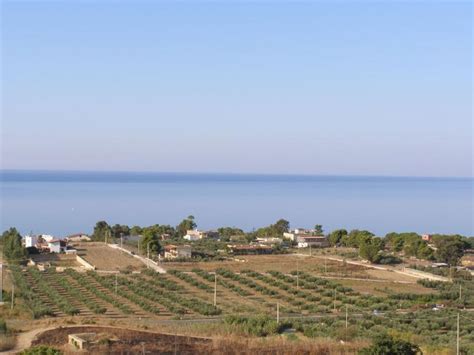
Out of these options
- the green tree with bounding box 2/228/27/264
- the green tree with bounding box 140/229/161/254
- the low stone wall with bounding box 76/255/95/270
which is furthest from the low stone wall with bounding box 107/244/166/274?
the green tree with bounding box 2/228/27/264

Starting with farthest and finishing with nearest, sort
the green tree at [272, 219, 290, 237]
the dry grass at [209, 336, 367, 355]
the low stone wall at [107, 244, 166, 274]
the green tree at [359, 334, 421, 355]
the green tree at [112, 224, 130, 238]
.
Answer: the green tree at [272, 219, 290, 237], the green tree at [112, 224, 130, 238], the low stone wall at [107, 244, 166, 274], the dry grass at [209, 336, 367, 355], the green tree at [359, 334, 421, 355]

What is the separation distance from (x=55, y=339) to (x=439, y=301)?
50.6 ft

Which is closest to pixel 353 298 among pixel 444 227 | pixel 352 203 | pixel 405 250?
pixel 405 250

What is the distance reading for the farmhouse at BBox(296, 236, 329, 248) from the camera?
45844 mm

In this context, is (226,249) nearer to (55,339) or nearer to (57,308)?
(57,308)

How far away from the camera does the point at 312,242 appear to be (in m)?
46.3

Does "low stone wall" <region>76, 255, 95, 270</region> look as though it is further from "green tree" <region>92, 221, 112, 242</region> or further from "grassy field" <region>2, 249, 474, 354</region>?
"green tree" <region>92, 221, 112, 242</region>

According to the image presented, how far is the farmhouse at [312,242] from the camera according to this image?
150 ft

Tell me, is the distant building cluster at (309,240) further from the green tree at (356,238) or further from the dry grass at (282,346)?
the dry grass at (282,346)

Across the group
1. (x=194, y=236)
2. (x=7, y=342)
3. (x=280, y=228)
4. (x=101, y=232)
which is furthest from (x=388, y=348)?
(x=280, y=228)

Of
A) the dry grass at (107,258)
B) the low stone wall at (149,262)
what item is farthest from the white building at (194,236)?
the low stone wall at (149,262)

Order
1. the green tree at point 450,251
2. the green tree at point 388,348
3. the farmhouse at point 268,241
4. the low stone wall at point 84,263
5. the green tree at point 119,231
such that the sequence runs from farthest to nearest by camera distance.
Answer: the green tree at point 119,231, the farmhouse at point 268,241, the green tree at point 450,251, the low stone wall at point 84,263, the green tree at point 388,348

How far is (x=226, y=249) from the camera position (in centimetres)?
4084

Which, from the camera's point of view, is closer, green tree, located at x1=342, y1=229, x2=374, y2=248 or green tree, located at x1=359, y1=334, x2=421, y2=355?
green tree, located at x1=359, y1=334, x2=421, y2=355
